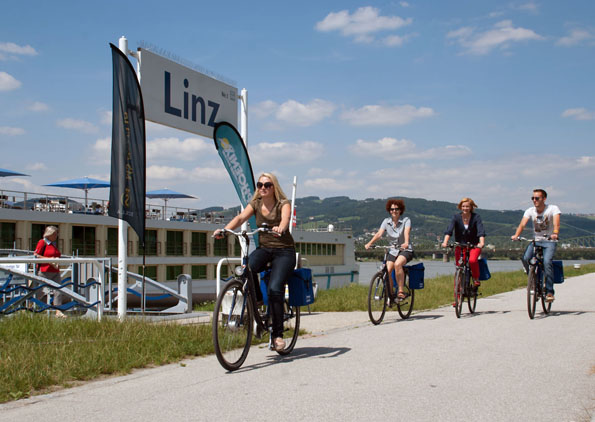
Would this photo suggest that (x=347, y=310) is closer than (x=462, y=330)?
No

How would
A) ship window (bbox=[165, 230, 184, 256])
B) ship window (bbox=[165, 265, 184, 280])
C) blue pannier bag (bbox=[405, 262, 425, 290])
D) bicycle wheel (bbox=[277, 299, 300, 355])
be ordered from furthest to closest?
ship window (bbox=[165, 230, 184, 256])
ship window (bbox=[165, 265, 184, 280])
blue pannier bag (bbox=[405, 262, 425, 290])
bicycle wheel (bbox=[277, 299, 300, 355])

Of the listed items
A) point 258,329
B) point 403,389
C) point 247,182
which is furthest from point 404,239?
point 403,389

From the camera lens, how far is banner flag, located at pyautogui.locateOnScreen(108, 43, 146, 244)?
844 centimetres

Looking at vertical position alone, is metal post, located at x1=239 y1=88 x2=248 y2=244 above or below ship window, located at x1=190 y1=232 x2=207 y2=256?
above

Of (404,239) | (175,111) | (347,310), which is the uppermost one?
(175,111)

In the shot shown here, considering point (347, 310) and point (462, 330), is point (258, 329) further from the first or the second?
point (347, 310)

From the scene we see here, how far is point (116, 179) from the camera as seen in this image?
8.43 metres

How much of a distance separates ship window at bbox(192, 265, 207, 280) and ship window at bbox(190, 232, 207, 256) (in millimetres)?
834

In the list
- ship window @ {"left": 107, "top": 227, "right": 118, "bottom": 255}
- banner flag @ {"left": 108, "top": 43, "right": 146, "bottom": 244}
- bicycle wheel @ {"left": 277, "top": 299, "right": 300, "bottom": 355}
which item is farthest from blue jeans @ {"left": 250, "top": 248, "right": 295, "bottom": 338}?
ship window @ {"left": 107, "top": 227, "right": 118, "bottom": 255}

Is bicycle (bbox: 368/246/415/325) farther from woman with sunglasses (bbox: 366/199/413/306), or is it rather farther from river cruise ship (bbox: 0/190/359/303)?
river cruise ship (bbox: 0/190/359/303)

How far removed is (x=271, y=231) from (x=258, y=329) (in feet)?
2.90

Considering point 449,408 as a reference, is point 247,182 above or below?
above

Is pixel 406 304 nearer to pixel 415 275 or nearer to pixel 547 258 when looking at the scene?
pixel 415 275

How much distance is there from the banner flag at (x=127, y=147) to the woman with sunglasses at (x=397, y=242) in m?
3.13
